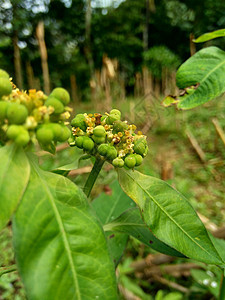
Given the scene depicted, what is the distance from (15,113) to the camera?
49 centimetres

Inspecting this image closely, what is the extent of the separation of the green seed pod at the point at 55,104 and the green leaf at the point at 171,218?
219 millimetres

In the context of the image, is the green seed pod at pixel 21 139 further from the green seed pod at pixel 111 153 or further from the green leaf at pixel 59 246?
→ the green seed pod at pixel 111 153

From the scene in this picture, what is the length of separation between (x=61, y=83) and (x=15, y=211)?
48.2ft

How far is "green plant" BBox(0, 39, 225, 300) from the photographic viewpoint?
0.44m

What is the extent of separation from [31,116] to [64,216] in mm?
205

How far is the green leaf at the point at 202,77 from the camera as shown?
922 mm

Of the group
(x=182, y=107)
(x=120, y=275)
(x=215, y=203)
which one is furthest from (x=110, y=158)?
(x=215, y=203)

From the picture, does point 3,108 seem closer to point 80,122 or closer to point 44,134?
point 44,134

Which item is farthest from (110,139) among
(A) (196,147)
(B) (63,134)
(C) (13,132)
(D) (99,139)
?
(A) (196,147)

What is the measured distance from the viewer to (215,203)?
2832mm

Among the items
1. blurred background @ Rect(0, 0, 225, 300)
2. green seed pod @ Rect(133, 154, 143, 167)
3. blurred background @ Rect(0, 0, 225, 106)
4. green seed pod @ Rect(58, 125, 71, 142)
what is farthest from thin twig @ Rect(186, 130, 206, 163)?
blurred background @ Rect(0, 0, 225, 106)

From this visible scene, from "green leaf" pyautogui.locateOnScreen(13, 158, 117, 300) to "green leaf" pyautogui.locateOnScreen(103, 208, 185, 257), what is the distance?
224 millimetres

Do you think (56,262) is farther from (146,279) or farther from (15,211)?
(146,279)

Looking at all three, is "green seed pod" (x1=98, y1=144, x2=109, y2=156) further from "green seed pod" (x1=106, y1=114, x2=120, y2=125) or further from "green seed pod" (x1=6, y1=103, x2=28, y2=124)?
"green seed pod" (x1=6, y1=103, x2=28, y2=124)
